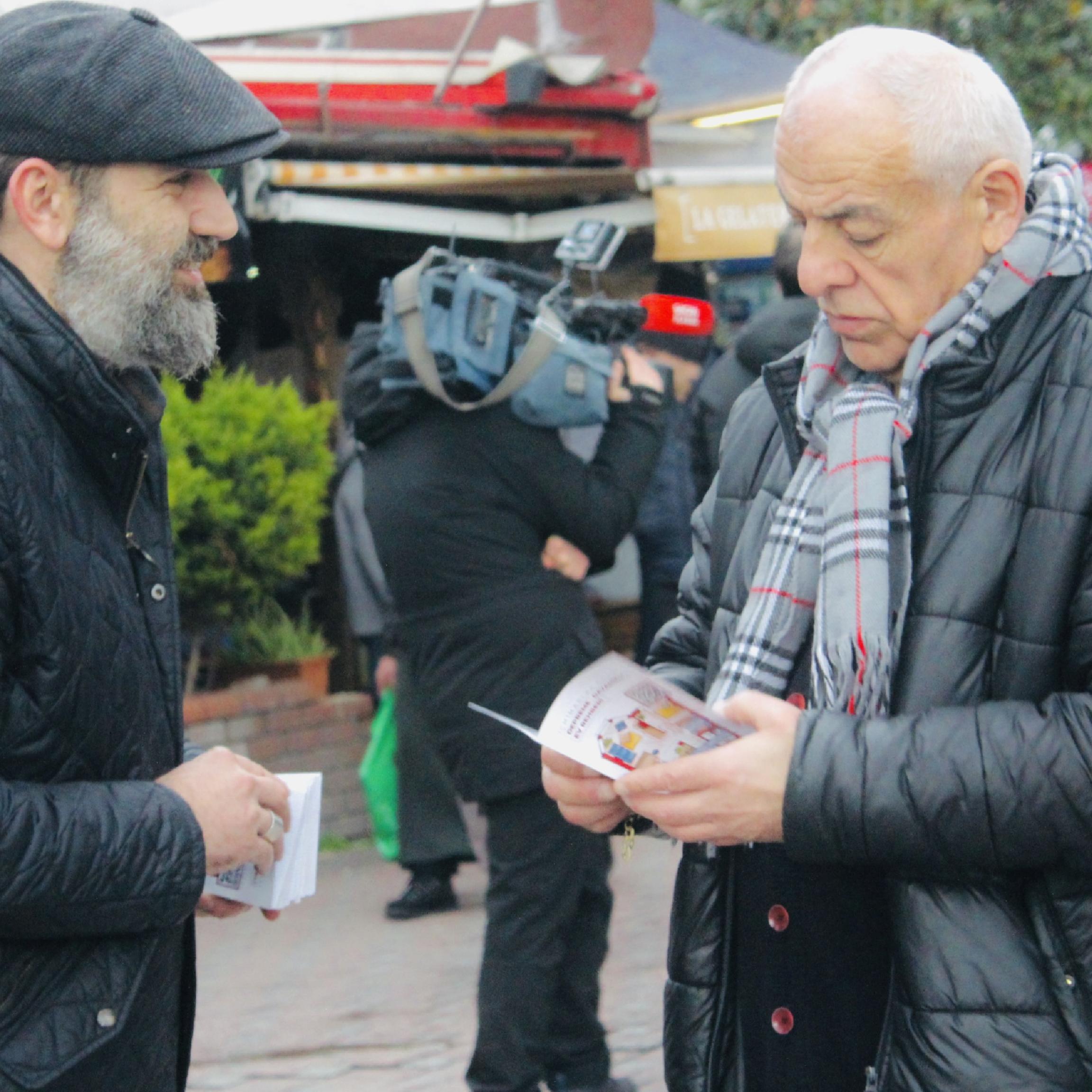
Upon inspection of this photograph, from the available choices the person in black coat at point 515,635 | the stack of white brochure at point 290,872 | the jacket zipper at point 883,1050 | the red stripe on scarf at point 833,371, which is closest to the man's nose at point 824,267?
the red stripe on scarf at point 833,371

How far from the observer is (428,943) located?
20.0 feet

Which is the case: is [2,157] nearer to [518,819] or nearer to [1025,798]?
[1025,798]

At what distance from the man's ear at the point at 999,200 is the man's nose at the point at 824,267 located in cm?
17

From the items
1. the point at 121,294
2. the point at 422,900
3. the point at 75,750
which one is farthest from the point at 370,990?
the point at 121,294

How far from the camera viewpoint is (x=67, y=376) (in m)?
2.12

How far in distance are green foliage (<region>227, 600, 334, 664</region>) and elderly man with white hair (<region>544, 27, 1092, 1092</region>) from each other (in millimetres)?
5588

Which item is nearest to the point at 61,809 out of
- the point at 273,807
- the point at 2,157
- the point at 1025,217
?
the point at 273,807

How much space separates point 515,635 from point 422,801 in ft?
7.82

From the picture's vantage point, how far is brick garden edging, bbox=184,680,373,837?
7199 millimetres

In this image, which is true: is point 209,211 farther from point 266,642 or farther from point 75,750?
point 266,642

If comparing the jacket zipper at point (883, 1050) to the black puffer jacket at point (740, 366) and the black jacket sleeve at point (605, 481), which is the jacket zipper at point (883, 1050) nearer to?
the black jacket sleeve at point (605, 481)

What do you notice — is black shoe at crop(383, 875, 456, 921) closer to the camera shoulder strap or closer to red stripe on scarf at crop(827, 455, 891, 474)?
the camera shoulder strap

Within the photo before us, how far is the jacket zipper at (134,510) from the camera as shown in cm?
226

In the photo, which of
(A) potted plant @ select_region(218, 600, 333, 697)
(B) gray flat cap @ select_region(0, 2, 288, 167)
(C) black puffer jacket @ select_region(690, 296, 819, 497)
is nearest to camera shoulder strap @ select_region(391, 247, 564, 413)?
(C) black puffer jacket @ select_region(690, 296, 819, 497)
